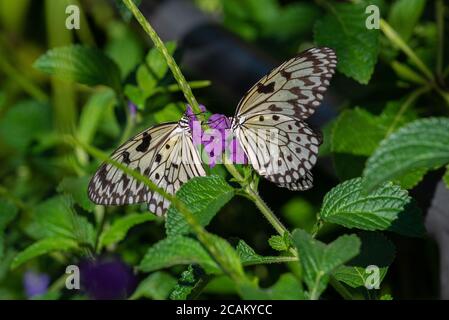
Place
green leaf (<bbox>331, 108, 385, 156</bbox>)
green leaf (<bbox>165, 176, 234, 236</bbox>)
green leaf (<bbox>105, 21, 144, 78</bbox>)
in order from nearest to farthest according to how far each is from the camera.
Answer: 1. green leaf (<bbox>165, 176, 234, 236</bbox>)
2. green leaf (<bbox>331, 108, 385, 156</bbox>)
3. green leaf (<bbox>105, 21, 144, 78</bbox>)

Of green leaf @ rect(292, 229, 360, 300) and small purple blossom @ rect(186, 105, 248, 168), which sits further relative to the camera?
small purple blossom @ rect(186, 105, 248, 168)

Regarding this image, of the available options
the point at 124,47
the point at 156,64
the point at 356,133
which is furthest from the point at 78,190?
the point at 124,47

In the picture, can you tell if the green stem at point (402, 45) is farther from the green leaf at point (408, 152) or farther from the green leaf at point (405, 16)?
the green leaf at point (408, 152)

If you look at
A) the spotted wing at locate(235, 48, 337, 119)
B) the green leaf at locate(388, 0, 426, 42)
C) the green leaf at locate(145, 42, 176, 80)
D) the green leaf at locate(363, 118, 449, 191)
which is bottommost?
the green leaf at locate(363, 118, 449, 191)

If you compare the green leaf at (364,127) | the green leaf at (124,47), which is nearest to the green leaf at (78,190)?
the green leaf at (364,127)

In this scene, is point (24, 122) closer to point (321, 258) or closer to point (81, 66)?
point (81, 66)

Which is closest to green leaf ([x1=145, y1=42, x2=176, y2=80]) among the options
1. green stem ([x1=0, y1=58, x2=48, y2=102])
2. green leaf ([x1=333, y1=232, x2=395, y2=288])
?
green leaf ([x1=333, y1=232, x2=395, y2=288])

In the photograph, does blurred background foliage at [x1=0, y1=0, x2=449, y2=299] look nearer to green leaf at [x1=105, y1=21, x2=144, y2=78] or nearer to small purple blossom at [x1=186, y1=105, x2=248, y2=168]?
green leaf at [x1=105, y1=21, x2=144, y2=78]
